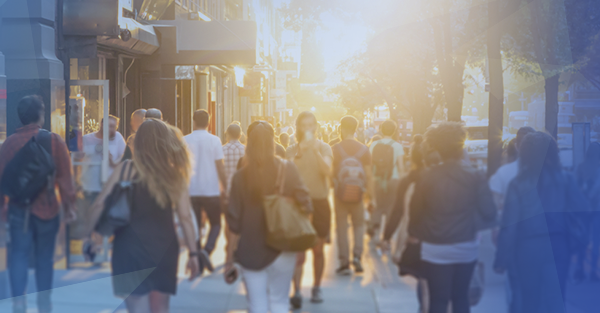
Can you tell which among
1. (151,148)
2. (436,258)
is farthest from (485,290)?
(151,148)

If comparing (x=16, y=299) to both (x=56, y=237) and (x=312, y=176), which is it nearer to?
(x=56, y=237)

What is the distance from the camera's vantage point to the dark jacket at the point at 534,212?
3.24 meters

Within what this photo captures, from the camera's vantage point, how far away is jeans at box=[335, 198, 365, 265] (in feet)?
10.9

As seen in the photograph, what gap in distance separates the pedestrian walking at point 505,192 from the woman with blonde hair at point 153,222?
176cm

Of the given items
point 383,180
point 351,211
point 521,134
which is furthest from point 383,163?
point 521,134

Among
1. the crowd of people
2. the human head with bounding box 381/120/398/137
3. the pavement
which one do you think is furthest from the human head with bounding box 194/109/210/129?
the human head with bounding box 381/120/398/137

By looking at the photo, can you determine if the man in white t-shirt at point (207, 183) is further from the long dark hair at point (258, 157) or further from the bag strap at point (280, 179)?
the bag strap at point (280, 179)

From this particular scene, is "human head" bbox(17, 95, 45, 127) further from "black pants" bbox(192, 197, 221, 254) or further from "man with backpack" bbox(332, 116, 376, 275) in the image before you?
"man with backpack" bbox(332, 116, 376, 275)

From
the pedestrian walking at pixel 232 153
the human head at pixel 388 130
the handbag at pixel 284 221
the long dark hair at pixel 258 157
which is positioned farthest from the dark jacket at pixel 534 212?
the pedestrian walking at pixel 232 153

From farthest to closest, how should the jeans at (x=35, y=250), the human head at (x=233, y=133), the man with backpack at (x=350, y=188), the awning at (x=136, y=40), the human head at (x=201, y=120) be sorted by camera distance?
the awning at (x=136, y=40) < the human head at (x=233, y=133) < the jeans at (x=35, y=250) < the human head at (x=201, y=120) < the man with backpack at (x=350, y=188)

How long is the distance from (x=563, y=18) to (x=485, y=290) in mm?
2736

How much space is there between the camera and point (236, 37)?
41.7ft

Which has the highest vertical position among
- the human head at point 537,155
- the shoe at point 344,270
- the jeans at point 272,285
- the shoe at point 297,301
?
the human head at point 537,155

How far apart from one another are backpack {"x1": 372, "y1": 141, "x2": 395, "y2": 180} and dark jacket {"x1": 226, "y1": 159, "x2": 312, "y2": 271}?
17.4 inches
